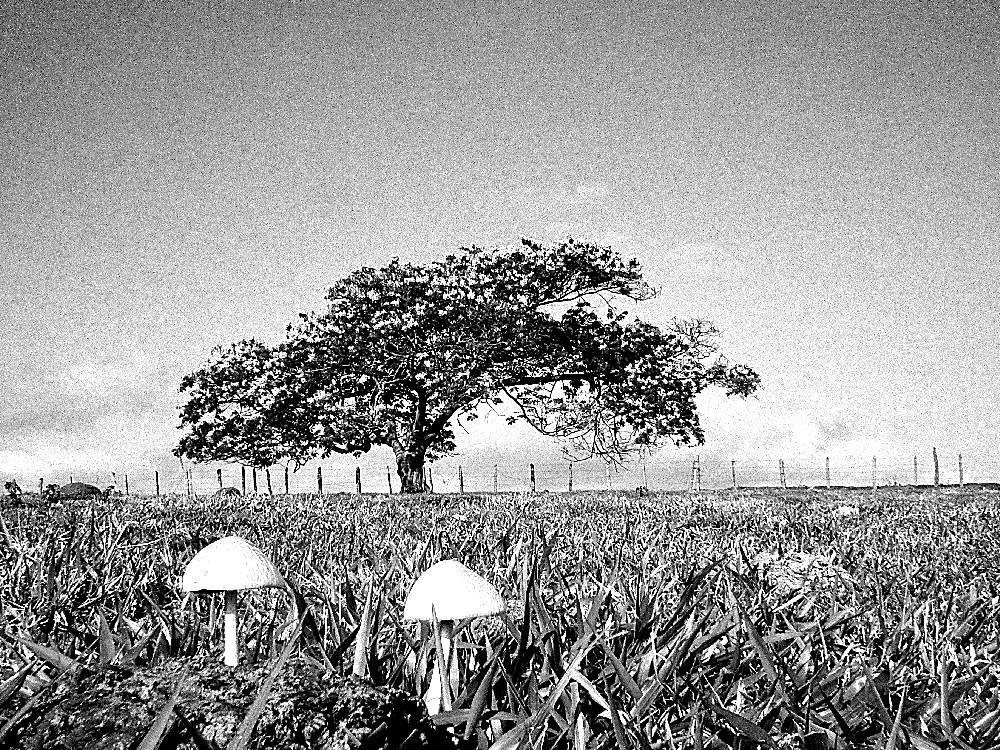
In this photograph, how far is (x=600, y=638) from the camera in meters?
2.63

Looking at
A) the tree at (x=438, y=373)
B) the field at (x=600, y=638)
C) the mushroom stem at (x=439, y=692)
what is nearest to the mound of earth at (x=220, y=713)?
the field at (x=600, y=638)

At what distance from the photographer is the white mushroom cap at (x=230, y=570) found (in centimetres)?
217

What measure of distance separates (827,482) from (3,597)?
4721cm

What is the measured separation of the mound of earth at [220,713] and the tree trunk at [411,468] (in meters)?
26.9

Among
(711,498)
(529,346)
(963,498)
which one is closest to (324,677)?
(711,498)

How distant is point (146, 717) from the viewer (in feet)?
5.48

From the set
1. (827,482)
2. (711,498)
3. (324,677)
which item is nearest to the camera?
(324,677)

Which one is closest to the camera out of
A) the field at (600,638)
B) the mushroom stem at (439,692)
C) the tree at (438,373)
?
the mushroom stem at (439,692)

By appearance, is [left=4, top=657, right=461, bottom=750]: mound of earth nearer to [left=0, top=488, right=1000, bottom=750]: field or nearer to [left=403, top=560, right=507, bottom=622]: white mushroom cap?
[left=0, top=488, right=1000, bottom=750]: field

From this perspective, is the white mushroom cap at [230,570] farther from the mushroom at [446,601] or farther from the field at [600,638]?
the mushroom at [446,601]

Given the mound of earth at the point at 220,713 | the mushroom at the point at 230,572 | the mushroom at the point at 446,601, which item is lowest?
the mound of earth at the point at 220,713

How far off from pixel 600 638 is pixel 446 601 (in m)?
0.68

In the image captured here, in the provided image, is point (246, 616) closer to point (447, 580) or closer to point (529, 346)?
point (447, 580)

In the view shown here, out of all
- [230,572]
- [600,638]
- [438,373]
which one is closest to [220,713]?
[230,572]
